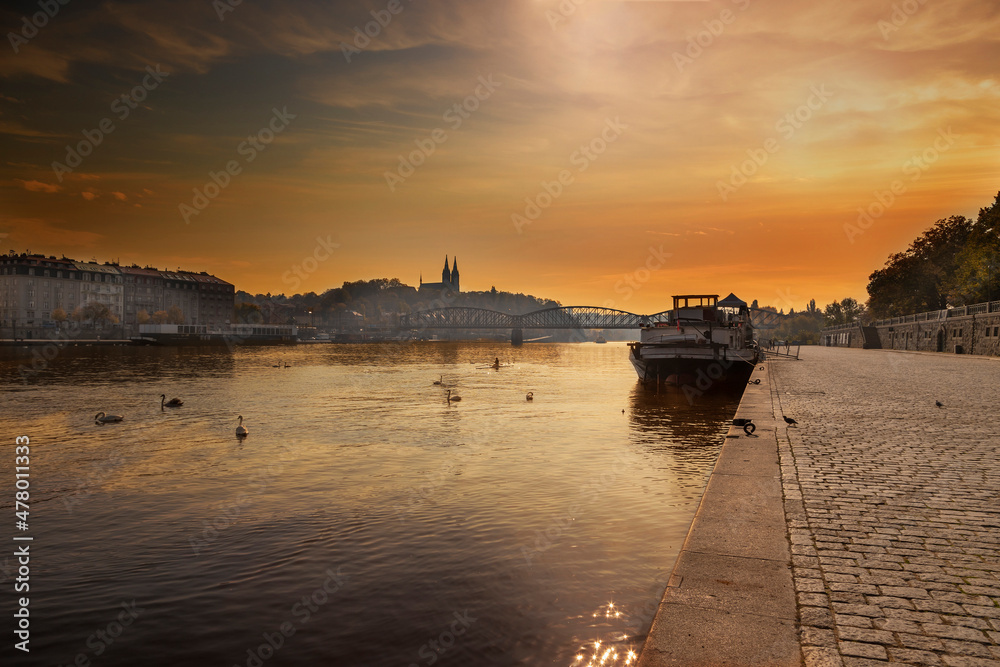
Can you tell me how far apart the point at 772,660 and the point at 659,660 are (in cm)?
79

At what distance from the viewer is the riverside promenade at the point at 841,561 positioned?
460cm

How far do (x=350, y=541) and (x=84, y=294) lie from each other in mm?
179480

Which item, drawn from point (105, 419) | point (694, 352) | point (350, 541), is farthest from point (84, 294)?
point (350, 541)

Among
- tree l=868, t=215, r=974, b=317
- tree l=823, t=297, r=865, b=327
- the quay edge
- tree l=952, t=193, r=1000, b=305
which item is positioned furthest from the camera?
tree l=823, t=297, r=865, b=327

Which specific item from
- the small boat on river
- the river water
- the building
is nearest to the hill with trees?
the small boat on river

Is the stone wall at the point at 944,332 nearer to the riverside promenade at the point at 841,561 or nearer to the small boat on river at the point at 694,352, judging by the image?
the small boat on river at the point at 694,352

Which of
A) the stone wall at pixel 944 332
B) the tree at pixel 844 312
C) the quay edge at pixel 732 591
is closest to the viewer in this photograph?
the quay edge at pixel 732 591

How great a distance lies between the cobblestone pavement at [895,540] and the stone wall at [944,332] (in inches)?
2107

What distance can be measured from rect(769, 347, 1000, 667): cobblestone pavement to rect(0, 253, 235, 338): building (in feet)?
494

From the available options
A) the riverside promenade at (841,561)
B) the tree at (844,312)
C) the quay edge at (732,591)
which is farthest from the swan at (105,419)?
the tree at (844,312)

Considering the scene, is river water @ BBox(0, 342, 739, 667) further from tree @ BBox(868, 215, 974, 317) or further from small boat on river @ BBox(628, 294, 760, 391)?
tree @ BBox(868, 215, 974, 317)

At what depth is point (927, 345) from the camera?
75.4 metres

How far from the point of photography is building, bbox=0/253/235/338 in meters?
138

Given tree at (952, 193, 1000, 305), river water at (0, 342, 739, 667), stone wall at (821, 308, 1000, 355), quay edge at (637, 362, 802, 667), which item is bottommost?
river water at (0, 342, 739, 667)
